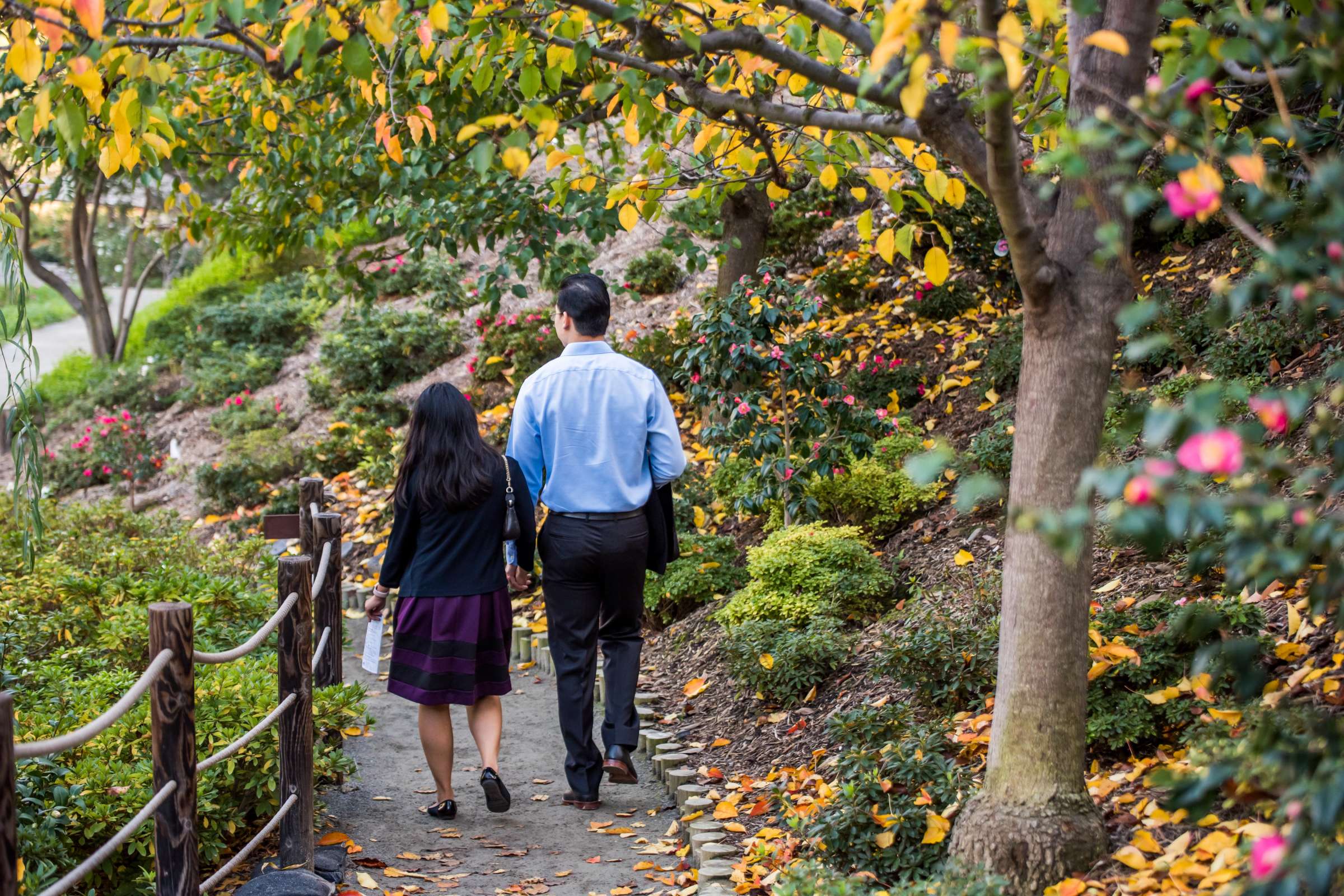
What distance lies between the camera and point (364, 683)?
21.5 feet

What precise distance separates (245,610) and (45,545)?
2764 millimetres

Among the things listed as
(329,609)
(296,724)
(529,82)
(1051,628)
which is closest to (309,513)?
(329,609)

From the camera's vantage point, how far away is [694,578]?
250 inches

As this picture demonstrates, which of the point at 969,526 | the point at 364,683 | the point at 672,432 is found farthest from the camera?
the point at 364,683

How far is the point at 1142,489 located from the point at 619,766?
11.4 feet

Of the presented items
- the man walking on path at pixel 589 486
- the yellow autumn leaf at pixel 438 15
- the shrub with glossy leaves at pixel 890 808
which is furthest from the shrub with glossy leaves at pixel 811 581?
the yellow autumn leaf at pixel 438 15

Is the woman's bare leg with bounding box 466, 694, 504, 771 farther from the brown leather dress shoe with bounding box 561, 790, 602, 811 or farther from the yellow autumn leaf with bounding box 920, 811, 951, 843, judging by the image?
the yellow autumn leaf with bounding box 920, 811, 951, 843

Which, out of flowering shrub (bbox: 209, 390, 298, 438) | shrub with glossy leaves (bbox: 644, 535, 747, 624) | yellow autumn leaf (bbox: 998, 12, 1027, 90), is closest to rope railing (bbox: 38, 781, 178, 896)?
yellow autumn leaf (bbox: 998, 12, 1027, 90)

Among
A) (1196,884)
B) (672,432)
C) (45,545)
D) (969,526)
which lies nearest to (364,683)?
(45,545)

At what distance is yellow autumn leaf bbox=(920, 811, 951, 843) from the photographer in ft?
10.8

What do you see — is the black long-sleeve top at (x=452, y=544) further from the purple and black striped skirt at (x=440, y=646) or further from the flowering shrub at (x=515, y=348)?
the flowering shrub at (x=515, y=348)

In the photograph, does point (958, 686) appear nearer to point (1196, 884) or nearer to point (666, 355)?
point (1196, 884)

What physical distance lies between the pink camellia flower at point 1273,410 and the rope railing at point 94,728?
2.15 m

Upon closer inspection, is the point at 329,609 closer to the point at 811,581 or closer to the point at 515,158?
the point at 811,581
